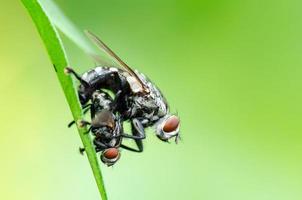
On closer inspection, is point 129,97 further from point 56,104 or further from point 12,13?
point 12,13

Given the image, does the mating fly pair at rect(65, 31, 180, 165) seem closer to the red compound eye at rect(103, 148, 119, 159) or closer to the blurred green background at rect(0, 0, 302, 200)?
the red compound eye at rect(103, 148, 119, 159)

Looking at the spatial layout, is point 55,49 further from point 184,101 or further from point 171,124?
point 184,101

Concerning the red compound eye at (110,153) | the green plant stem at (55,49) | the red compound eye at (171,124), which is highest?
the red compound eye at (171,124)

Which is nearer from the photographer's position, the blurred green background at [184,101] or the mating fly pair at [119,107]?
the mating fly pair at [119,107]

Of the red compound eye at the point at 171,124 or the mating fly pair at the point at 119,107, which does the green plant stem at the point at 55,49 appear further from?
the red compound eye at the point at 171,124

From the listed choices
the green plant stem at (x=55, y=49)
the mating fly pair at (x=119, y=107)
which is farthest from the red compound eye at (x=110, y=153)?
the green plant stem at (x=55, y=49)

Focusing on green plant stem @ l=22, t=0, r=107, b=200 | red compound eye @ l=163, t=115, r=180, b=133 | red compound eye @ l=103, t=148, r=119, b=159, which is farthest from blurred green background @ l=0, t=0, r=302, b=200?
green plant stem @ l=22, t=0, r=107, b=200

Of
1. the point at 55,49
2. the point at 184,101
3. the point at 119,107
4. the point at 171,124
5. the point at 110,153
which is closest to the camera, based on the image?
the point at 55,49

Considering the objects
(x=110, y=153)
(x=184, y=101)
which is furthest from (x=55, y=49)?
(x=184, y=101)

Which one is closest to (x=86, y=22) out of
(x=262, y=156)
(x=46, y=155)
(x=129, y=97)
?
(x=46, y=155)
